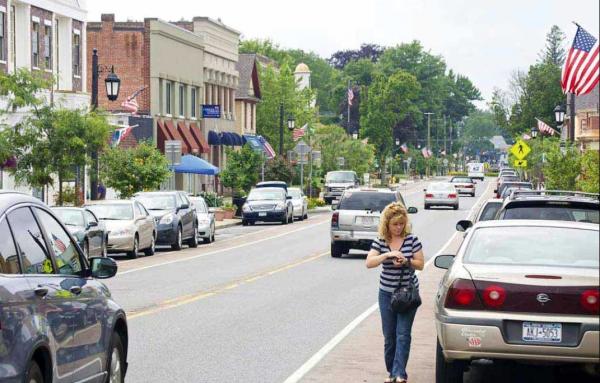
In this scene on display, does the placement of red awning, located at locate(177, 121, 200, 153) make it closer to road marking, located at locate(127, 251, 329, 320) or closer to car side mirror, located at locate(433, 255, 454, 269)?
road marking, located at locate(127, 251, 329, 320)

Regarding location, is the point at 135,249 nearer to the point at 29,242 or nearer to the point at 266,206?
the point at 266,206

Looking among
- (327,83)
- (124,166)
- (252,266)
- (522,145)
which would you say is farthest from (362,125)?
(252,266)

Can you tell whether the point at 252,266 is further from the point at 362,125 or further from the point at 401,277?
the point at 362,125

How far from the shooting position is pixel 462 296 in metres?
10.7

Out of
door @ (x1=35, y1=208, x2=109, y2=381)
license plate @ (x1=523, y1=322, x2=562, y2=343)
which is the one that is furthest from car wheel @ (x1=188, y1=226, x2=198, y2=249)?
door @ (x1=35, y1=208, x2=109, y2=381)

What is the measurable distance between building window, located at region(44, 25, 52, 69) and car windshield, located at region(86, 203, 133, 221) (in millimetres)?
18600

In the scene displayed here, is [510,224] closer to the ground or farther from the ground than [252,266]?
farther from the ground

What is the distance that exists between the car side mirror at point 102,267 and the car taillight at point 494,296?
3.12 m

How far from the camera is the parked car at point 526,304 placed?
10.4 m

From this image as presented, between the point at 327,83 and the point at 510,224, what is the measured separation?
183271 millimetres

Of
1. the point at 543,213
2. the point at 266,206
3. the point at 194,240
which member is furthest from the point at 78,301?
the point at 266,206

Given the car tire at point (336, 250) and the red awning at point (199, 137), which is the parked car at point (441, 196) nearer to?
the red awning at point (199, 137)

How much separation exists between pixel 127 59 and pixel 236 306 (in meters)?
51.3

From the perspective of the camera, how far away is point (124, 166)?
46438mm
